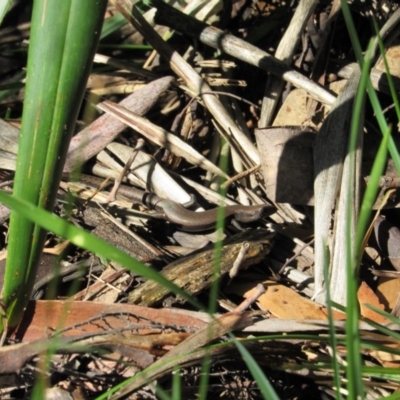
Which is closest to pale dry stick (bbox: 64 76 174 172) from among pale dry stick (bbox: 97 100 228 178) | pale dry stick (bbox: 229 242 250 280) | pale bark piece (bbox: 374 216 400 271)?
pale dry stick (bbox: 97 100 228 178)

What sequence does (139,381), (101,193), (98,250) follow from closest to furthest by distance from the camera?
1. (98,250)
2. (139,381)
3. (101,193)

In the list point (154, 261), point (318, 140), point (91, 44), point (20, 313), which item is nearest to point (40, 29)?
point (91, 44)

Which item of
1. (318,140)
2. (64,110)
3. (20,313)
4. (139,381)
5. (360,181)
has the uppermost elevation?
(318,140)

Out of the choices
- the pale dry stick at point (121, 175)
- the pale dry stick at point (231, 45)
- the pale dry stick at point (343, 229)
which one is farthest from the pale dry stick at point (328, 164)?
the pale dry stick at point (121, 175)

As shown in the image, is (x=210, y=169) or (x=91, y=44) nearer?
(x=91, y=44)

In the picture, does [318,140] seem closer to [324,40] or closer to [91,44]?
[324,40]

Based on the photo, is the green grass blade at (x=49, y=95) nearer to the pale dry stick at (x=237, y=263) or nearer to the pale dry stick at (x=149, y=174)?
the pale dry stick at (x=237, y=263)

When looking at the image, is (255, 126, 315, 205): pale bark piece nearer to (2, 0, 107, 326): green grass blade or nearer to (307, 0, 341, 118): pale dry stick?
(307, 0, 341, 118): pale dry stick
